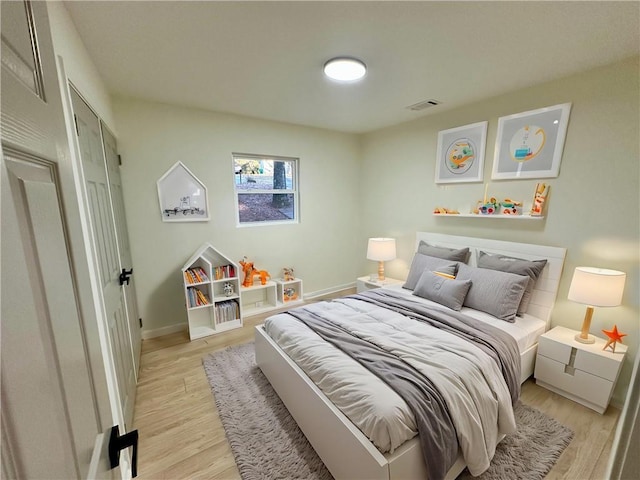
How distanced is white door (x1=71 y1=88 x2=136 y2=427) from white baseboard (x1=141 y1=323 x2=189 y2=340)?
95 cm

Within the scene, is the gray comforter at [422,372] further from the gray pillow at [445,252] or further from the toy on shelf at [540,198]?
the toy on shelf at [540,198]

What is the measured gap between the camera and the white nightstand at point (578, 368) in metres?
1.91

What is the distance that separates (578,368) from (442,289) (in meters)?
1.05

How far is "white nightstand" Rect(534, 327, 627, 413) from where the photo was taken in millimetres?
1909

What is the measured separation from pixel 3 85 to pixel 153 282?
120 inches

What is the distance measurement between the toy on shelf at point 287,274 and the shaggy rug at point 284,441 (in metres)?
1.64

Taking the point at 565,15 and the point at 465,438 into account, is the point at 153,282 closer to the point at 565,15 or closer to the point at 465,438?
the point at 465,438

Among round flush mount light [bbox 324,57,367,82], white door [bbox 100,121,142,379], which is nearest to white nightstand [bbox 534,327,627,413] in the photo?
round flush mount light [bbox 324,57,367,82]

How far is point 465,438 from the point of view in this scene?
4.51 ft

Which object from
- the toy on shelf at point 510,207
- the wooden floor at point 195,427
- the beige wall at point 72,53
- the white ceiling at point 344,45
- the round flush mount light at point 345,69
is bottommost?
the wooden floor at point 195,427

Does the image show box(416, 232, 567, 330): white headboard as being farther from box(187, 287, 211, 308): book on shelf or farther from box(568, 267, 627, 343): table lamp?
box(187, 287, 211, 308): book on shelf

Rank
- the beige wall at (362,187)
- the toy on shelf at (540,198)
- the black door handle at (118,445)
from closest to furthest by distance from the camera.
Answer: the black door handle at (118,445), the beige wall at (362,187), the toy on shelf at (540,198)

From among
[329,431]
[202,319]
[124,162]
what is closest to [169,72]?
[124,162]

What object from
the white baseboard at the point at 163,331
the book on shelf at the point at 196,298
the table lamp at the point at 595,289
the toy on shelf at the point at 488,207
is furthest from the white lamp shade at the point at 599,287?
the white baseboard at the point at 163,331
